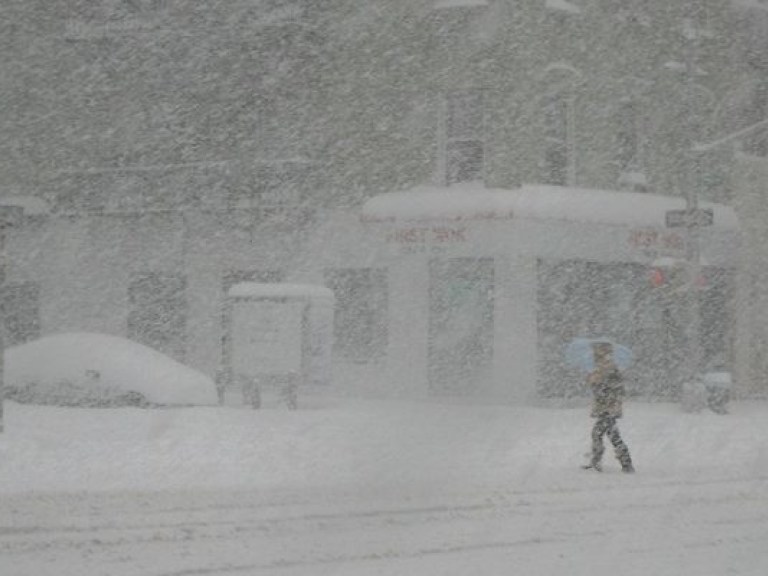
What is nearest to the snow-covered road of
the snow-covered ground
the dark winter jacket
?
the snow-covered ground

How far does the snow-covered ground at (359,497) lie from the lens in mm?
8711

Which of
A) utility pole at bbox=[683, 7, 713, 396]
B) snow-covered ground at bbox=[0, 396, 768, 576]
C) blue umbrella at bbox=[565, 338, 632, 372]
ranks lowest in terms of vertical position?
snow-covered ground at bbox=[0, 396, 768, 576]

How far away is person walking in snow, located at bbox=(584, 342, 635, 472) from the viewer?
14.7 m

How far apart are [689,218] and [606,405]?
8903 millimetres

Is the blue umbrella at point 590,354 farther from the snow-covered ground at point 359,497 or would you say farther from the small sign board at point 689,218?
the small sign board at point 689,218

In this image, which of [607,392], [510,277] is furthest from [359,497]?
[510,277]

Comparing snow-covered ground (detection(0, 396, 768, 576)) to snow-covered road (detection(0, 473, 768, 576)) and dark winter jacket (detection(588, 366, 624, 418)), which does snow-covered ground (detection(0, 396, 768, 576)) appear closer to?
snow-covered road (detection(0, 473, 768, 576))

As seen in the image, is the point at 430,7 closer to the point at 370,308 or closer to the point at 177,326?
the point at 370,308

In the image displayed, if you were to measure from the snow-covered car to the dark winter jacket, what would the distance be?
7337mm

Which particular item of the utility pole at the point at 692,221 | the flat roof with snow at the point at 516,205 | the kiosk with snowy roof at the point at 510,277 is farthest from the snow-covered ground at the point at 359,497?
the flat roof with snow at the point at 516,205

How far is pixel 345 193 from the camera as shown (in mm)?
26281

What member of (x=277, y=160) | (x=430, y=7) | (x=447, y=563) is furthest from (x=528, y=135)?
(x=447, y=563)

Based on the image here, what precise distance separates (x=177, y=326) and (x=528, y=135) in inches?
330

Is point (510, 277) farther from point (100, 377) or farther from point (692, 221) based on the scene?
point (100, 377)
